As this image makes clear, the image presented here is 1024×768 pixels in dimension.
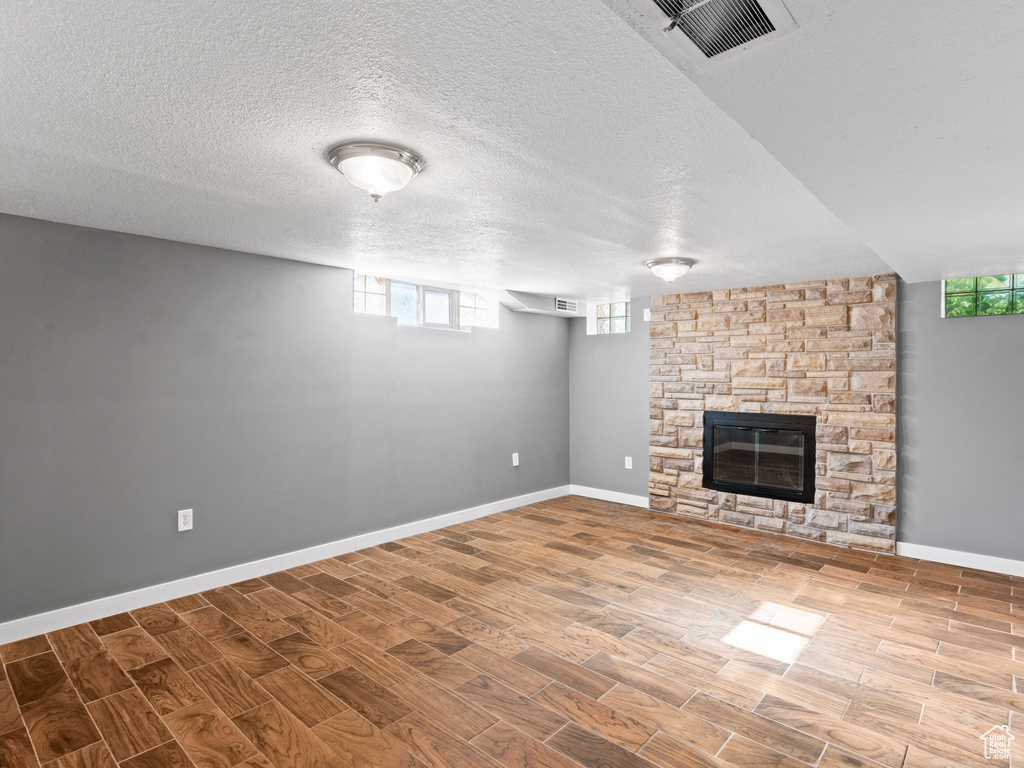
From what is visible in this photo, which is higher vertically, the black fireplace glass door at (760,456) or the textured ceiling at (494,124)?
the textured ceiling at (494,124)

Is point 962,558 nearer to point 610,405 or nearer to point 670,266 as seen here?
point 670,266

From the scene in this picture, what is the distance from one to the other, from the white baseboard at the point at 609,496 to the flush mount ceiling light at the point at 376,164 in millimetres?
4366

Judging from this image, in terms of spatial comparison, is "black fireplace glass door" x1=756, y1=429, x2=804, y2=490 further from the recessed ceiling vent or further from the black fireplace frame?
Result: the recessed ceiling vent

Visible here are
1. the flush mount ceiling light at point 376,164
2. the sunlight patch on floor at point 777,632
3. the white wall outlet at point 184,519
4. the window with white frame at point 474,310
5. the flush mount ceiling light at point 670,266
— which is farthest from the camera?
the window with white frame at point 474,310

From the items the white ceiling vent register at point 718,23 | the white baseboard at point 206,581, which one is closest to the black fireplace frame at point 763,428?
the white baseboard at point 206,581

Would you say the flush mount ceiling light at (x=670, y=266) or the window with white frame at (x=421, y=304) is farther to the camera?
the window with white frame at (x=421, y=304)

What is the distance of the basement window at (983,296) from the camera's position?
3.79m

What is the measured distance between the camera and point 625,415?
18.9 feet

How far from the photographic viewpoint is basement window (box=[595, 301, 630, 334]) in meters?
5.88

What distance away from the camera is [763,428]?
15.7 feet

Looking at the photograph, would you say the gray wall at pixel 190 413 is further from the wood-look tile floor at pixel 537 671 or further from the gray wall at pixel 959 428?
the gray wall at pixel 959 428

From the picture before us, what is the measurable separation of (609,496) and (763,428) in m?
1.79

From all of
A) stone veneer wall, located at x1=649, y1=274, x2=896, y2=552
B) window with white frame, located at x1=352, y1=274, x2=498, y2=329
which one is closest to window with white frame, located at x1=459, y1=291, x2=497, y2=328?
window with white frame, located at x1=352, y1=274, x2=498, y2=329

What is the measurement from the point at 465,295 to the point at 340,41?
3897 millimetres
